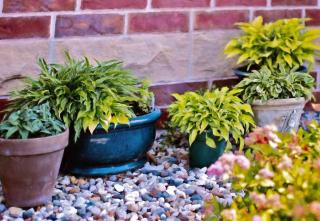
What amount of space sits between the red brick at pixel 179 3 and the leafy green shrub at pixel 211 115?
24.3 inches

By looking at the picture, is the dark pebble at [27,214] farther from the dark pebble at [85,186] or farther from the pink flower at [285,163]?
the pink flower at [285,163]

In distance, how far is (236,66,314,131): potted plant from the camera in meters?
3.09

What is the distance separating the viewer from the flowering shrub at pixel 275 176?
1.44 m

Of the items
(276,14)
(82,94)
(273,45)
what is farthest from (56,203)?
(276,14)

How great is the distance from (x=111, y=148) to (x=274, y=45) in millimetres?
1144

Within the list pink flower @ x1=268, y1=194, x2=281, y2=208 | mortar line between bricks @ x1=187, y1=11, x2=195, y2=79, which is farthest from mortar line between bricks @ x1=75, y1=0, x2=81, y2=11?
pink flower @ x1=268, y1=194, x2=281, y2=208

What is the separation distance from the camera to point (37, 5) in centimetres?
291

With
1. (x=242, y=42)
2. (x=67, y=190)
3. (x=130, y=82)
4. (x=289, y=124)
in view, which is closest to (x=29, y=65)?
(x=130, y=82)

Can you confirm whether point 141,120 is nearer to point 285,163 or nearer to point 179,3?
point 179,3

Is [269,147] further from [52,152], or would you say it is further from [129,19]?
[129,19]

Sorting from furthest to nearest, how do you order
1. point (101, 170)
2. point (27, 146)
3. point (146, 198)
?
1. point (101, 170)
2. point (146, 198)
3. point (27, 146)

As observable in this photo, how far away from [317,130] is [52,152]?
3.43 ft

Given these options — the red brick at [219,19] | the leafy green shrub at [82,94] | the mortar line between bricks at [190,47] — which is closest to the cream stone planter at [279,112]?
the mortar line between bricks at [190,47]

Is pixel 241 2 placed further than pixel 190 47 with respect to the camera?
Yes
